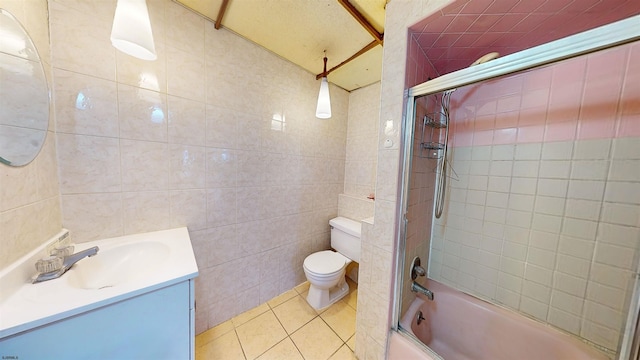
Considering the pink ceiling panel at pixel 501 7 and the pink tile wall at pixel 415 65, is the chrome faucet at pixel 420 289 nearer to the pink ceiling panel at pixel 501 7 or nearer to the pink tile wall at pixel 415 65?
the pink tile wall at pixel 415 65

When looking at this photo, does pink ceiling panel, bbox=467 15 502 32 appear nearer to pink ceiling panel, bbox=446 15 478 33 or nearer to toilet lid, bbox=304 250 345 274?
pink ceiling panel, bbox=446 15 478 33

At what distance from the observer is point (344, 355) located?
1.27 metres

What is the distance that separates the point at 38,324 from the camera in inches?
21.1

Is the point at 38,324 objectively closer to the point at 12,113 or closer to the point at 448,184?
the point at 12,113

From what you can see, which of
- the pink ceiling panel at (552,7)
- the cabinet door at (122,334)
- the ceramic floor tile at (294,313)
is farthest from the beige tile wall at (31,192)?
the pink ceiling panel at (552,7)

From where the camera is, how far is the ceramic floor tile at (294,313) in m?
1.49

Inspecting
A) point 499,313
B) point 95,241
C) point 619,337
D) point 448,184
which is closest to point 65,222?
point 95,241

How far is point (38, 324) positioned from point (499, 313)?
→ 2.07 m

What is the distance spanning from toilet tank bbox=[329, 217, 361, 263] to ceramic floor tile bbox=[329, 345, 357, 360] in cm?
64

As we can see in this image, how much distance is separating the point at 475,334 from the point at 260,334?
4.87ft

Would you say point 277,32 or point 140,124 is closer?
point 140,124

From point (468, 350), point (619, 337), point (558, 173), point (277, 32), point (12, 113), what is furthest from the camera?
point (277, 32)

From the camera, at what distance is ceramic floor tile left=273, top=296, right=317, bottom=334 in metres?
1.49

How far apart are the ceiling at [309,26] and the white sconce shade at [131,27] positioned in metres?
0.55
